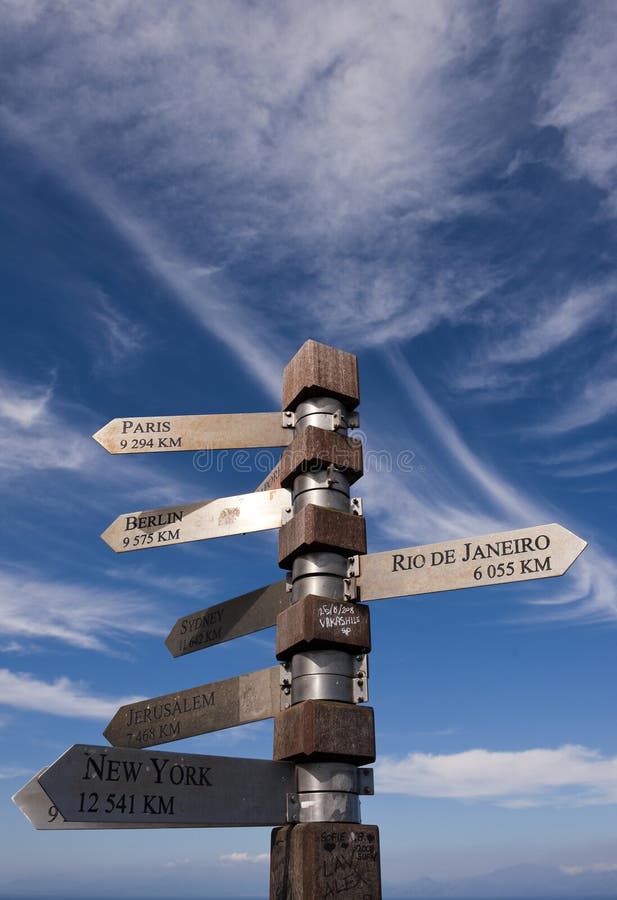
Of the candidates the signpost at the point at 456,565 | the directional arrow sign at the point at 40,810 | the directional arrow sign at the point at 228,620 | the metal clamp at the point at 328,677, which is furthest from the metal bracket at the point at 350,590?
the directional arrow sign at the point at 40,810

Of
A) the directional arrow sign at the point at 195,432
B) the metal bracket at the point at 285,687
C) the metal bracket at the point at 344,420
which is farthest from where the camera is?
the directional arrow sign at the point at 195,432

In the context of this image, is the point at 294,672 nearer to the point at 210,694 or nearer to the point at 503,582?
the point at 210,694

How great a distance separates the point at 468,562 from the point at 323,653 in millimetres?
1289

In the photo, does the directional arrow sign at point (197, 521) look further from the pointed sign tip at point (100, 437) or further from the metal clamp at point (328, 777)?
the metal clamp at point (328, 777)

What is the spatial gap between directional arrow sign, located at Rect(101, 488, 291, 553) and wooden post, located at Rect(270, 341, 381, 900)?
233 mm

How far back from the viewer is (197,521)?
678cm

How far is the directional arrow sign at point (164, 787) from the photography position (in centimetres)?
427

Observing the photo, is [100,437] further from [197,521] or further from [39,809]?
[39,809]

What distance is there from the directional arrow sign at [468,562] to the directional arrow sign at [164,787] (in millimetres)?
1528

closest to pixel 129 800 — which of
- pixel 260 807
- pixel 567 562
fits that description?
pixel 260 807

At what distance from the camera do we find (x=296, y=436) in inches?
254

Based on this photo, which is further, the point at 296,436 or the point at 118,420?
the point at 118,420

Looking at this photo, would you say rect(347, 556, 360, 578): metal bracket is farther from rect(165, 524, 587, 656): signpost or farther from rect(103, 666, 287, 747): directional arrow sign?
rect(103, 666, 287, 747): directional arrow sign

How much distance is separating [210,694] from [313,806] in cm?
145
